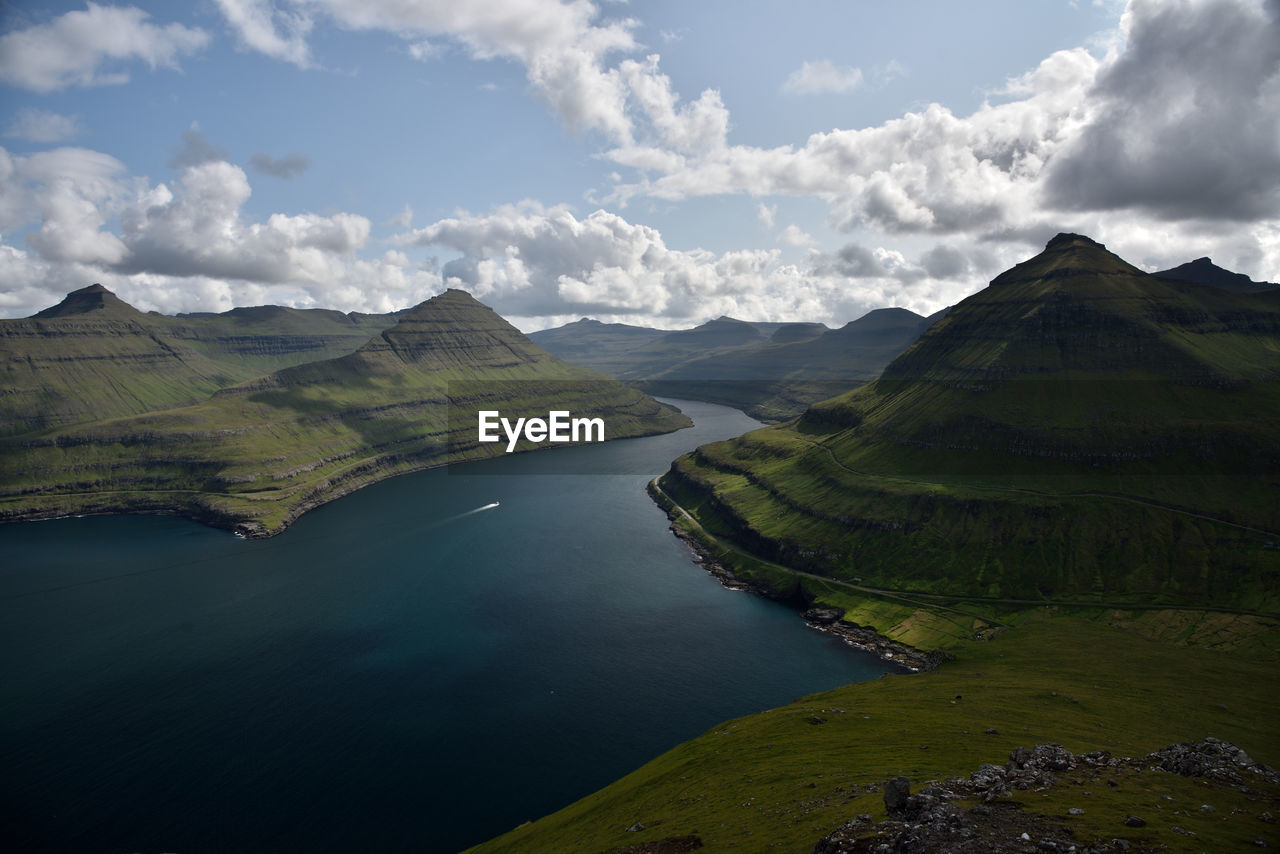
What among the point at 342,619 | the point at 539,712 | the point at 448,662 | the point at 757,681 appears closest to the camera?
the point at 539,712

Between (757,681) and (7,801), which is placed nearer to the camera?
(7,801)

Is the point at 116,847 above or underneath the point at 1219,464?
underneath

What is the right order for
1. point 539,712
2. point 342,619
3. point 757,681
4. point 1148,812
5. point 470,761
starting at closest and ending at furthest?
point 1148,812
point 470,761
point 539,712
point 757,681
point 342,619

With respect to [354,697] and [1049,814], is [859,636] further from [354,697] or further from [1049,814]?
[354,697]

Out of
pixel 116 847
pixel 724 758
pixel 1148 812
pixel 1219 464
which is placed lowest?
pixel 116 847

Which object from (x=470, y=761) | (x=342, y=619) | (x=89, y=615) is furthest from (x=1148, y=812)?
(x=89, y=615)

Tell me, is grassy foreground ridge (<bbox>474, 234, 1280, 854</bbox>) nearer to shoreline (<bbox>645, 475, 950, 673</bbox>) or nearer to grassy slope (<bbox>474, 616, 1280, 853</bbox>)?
grassy slope (<bbox>474, 616, 1280, 853</bbox>)

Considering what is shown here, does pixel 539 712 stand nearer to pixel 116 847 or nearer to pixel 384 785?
pixel 384 785
